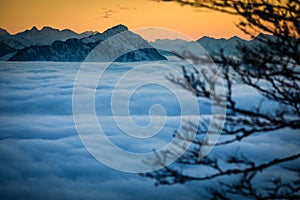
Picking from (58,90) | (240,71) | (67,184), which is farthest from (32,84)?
(240,71)

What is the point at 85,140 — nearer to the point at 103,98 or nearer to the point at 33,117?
the point at 33,117

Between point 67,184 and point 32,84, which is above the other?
point 32,84

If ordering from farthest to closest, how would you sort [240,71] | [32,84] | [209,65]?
[32,84], [240,71], [209,65]

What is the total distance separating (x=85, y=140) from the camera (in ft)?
141

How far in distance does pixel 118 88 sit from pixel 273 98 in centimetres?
9026

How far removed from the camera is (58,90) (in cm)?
8812

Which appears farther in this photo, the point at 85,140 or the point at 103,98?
the point at 103,98

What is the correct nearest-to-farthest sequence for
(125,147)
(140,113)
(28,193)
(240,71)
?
(240,71) < (28,193) < (125,147) < (140,113)

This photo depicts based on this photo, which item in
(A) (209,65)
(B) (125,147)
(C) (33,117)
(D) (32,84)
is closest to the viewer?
(A) (209,65)

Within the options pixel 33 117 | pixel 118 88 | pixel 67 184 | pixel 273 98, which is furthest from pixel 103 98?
pixel 273 98

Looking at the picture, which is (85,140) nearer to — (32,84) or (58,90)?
(58,90)

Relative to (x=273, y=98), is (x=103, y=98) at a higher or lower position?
lower

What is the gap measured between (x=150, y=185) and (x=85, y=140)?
1844cm

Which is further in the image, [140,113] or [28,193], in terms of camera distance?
[140,113]
